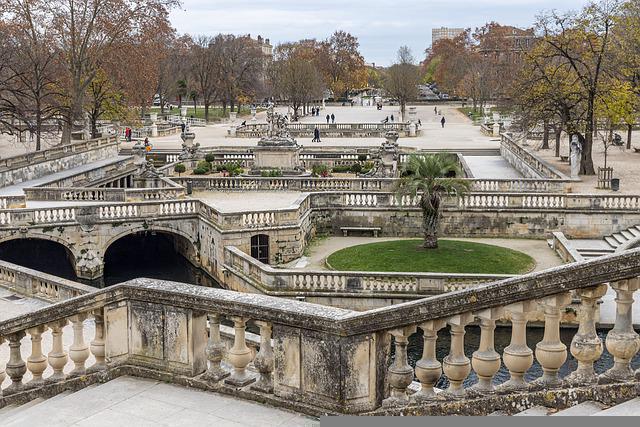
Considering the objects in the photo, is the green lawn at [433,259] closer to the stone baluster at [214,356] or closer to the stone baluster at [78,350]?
the stone baluster at [78,350]

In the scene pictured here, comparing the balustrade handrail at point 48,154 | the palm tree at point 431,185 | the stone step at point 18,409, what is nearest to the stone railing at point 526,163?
the palm tree at point 431,185

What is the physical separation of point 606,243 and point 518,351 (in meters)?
26.7

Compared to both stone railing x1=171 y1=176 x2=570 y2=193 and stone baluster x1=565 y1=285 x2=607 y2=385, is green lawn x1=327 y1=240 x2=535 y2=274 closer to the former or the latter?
stone railing x1=171 y1=176 x2=570 y2=193

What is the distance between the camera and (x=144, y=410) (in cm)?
700

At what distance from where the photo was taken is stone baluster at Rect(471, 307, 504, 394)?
6102mm

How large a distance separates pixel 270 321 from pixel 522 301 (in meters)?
2.01

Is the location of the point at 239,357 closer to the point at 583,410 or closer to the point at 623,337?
the point at 583,410

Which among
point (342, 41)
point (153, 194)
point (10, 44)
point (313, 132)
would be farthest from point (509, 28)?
point (153, 194)

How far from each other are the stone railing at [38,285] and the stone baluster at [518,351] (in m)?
12.3

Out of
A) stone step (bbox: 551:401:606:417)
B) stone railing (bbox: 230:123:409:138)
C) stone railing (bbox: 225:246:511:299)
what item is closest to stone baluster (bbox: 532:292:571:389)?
stone step (bbox: 551:401:606:417)

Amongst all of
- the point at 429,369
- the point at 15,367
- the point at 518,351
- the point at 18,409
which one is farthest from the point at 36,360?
the point at 518,351

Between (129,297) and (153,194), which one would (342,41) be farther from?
(129,297)

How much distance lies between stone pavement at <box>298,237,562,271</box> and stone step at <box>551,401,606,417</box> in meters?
22.7

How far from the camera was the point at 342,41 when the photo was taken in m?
146
